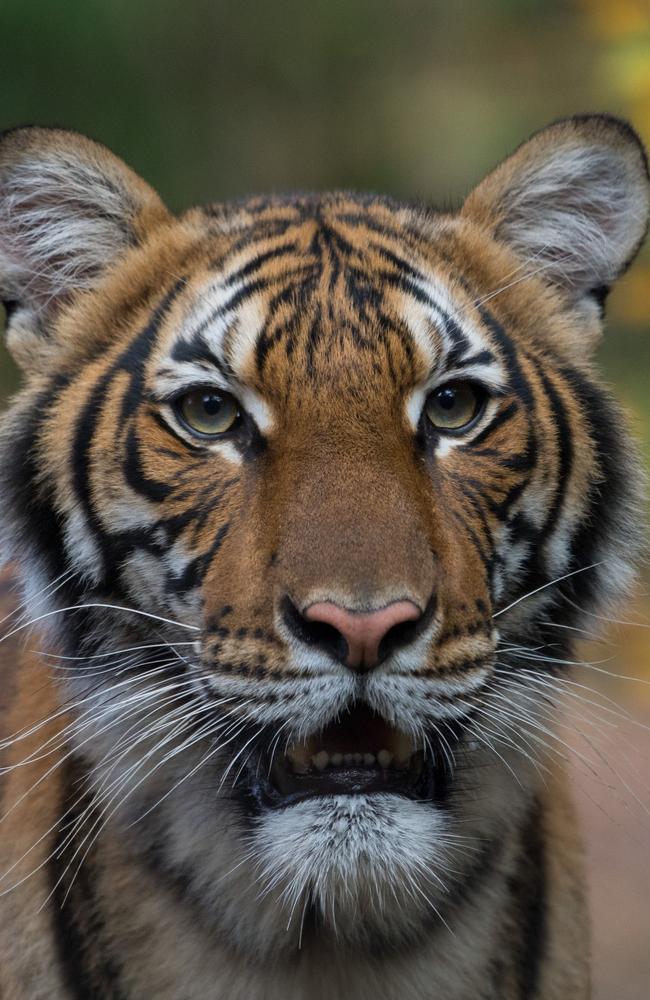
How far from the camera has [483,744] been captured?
7.34 feet

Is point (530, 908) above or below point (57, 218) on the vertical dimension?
below

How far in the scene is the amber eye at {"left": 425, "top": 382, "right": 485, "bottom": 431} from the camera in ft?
7.18

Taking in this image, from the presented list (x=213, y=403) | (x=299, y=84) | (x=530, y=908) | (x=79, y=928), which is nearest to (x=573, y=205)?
(x=213, y=403)

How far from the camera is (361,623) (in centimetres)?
181

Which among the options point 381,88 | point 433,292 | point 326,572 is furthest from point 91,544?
point 381,88

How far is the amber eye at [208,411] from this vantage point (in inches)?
85.0

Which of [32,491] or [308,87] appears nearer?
[32,491]

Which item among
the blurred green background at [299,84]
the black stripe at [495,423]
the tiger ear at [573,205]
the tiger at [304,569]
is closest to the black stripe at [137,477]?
the tiger at [304,569]

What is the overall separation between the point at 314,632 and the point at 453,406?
0.50m

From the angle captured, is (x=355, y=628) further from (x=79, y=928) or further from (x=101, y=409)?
(x=79, y=928)

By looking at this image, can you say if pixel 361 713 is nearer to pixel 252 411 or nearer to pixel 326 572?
pixel 326 572

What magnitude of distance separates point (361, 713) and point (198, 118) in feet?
18.6

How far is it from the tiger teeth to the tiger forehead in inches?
20.2

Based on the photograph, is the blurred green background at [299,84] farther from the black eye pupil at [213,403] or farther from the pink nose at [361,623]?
the pink nose at [361,623]
